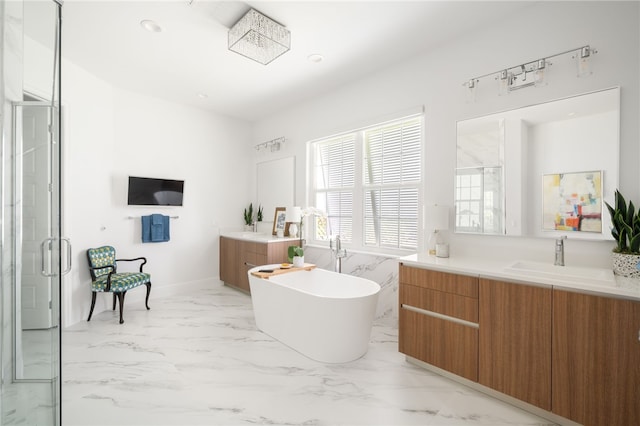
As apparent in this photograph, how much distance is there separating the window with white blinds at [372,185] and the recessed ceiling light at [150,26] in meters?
2.22

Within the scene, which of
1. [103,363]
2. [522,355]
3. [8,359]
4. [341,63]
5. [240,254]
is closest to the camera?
[8,359]

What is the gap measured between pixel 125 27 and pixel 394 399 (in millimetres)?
3726

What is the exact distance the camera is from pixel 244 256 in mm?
4363

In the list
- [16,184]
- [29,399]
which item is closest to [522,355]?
[29,399]

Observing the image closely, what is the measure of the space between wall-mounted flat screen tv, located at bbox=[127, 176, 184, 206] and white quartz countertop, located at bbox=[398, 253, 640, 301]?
3.51 metres

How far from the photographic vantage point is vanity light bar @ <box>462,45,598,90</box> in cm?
198

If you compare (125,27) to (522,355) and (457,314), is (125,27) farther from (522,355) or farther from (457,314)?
(522,355)

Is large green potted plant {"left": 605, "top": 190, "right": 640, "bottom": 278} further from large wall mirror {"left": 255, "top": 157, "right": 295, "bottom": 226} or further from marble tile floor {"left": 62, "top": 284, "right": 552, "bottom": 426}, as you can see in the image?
large wall mirror {"left": 255, "top": 157, "right": 295, "bottom": 226}

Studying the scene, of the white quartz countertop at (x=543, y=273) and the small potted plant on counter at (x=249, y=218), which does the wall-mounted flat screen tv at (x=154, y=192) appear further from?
the white quartz countertop at (x=543, y=273)

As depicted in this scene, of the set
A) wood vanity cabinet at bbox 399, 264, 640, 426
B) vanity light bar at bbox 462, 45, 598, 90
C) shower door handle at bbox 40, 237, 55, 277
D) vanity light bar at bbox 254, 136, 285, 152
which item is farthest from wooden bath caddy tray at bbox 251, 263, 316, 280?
vanity light bar at bbox 462, 45, 598, 90

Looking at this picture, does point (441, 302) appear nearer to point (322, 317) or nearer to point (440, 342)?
point (440, 342)

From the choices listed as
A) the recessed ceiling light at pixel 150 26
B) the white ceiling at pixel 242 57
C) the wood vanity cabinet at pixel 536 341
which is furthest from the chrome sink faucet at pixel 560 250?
the recessed ceiling light at pixel 150 26

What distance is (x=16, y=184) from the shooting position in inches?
55.7

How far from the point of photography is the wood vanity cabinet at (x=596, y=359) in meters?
1.47
